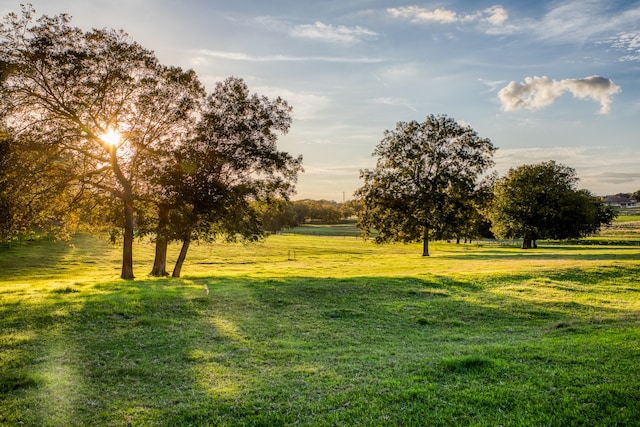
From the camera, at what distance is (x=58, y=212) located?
29.9 m

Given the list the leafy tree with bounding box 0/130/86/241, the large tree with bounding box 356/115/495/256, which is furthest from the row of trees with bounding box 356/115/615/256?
the leafy tree with bounding box 0/130/86/241

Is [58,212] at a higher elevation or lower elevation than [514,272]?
higher

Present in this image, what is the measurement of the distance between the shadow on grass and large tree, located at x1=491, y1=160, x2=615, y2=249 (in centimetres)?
5332

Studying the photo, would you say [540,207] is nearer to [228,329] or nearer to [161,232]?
[161,232]

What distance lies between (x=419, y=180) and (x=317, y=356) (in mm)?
47971

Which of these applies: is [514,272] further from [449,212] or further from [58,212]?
[58,212]

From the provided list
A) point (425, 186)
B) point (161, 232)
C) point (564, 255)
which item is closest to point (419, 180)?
point (425, 186)

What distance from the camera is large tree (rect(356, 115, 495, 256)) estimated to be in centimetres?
5672

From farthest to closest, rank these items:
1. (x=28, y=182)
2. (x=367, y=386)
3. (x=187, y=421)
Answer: (x=28, y=182)
(x=367, y=386)
(x=187, y=421)

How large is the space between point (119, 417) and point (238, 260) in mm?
56770

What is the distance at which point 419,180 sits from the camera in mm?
57969

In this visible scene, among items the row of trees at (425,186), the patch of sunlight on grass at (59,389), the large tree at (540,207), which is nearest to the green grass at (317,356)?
the patch of sunlight on grass at (59,389)

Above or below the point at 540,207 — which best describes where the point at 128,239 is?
below

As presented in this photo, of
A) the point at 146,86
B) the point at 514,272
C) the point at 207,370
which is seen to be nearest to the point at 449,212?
the point at 514,272
